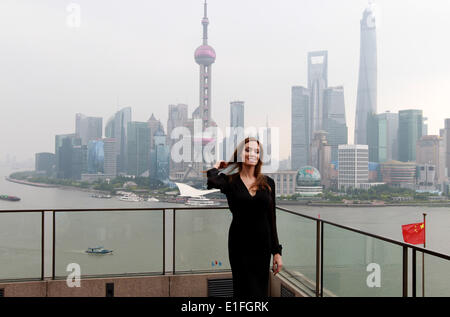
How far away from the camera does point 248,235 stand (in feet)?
6.29

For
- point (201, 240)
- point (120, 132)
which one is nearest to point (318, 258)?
point (201, 240)

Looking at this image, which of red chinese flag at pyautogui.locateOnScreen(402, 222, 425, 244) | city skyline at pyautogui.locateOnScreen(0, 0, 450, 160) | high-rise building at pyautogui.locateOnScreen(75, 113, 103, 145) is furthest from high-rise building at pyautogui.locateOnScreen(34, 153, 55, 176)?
red chinese flag at pyautogui.locateOnScreen(402, 222, 425, 244)

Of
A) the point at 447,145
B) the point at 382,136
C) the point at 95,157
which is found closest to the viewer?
the point at 95,157

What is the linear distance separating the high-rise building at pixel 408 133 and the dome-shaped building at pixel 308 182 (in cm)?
1529

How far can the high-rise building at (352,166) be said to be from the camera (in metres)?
46.6

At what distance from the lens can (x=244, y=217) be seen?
75.7 inches

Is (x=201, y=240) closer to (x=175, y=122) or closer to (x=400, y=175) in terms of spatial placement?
(x=175, y=122)

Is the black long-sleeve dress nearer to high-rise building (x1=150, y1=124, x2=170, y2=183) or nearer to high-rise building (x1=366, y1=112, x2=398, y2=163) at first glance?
high-rise building (x1=150, y1=124, x2=170, y2=183)

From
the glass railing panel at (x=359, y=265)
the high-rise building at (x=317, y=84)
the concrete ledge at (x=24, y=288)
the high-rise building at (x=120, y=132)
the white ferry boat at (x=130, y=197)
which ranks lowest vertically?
the white ferry boat at (x=130, y=197)

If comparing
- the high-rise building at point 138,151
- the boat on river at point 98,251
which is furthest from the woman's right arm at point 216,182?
the high-rise building at point 138,151

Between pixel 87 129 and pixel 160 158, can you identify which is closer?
pixel 160 158

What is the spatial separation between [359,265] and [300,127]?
53.9 metres

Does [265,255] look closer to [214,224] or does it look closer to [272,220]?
[272,220]

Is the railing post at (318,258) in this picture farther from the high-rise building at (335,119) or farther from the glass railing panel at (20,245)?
the high-rise building at (335,119)
